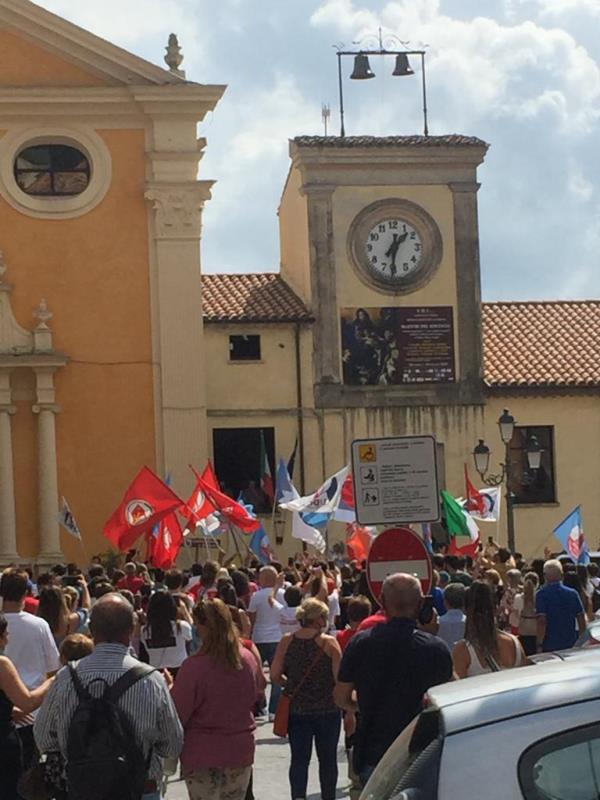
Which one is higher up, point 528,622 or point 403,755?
point 403,755

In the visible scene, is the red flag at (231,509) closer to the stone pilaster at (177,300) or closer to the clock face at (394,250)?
the stone pilaster at (177,300)

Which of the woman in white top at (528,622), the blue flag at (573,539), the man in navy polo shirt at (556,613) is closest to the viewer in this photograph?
the man in navy polo shirt at (556,613)

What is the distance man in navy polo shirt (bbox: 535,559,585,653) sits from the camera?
1761cm

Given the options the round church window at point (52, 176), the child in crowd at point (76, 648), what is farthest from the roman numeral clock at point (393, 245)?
the child in crowd at point (76, 648)

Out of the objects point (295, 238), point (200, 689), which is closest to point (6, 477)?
point (295, 238)

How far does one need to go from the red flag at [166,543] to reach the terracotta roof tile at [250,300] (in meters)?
9.55

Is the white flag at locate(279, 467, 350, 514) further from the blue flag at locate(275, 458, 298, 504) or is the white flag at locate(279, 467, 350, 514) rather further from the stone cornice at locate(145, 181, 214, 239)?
the stone cornice at locate(145, 181, 214, 239)

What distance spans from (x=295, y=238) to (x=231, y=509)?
1182 cm

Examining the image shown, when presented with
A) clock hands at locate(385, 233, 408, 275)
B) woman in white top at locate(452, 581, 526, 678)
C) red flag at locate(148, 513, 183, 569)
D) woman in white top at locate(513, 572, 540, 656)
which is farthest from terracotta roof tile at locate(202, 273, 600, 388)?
woman in white top at locate(452, 581, 526, 678)

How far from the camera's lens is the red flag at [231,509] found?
30.9 meters

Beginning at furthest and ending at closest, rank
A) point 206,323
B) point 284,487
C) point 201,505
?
1. point 206,323
2. point 284,487
3. point 201,505

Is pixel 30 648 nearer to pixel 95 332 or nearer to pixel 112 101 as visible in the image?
pixel 95 332

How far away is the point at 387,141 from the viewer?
39.7 meters

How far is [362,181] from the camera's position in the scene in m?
39.9
